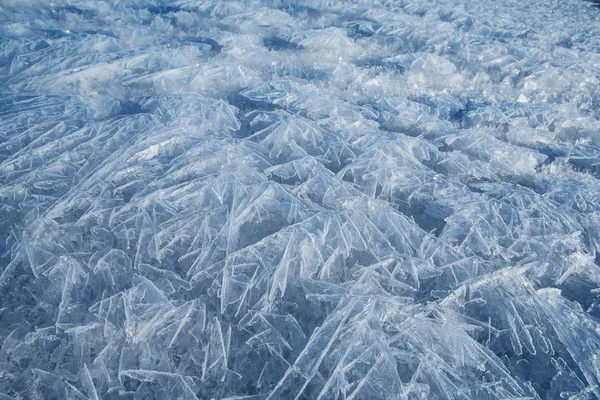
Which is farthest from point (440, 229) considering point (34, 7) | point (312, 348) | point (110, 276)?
point (34, 7)

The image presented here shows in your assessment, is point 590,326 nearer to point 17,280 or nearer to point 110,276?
point 110,276

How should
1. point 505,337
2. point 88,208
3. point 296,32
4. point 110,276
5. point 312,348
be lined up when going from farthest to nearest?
point 296,32 → point 88,208 → point 110,276 → point 505,337 → point 312,348

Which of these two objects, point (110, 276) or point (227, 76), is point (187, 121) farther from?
point (110, 276)

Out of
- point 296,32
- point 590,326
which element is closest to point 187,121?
point 296,32

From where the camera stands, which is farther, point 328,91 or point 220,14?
point 220,14

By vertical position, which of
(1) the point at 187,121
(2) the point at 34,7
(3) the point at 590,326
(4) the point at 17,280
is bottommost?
(4) the point at 17,280

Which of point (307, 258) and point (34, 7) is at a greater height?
point (34, 7)

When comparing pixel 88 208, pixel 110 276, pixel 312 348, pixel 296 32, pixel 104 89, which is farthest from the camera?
pixel 296 32
